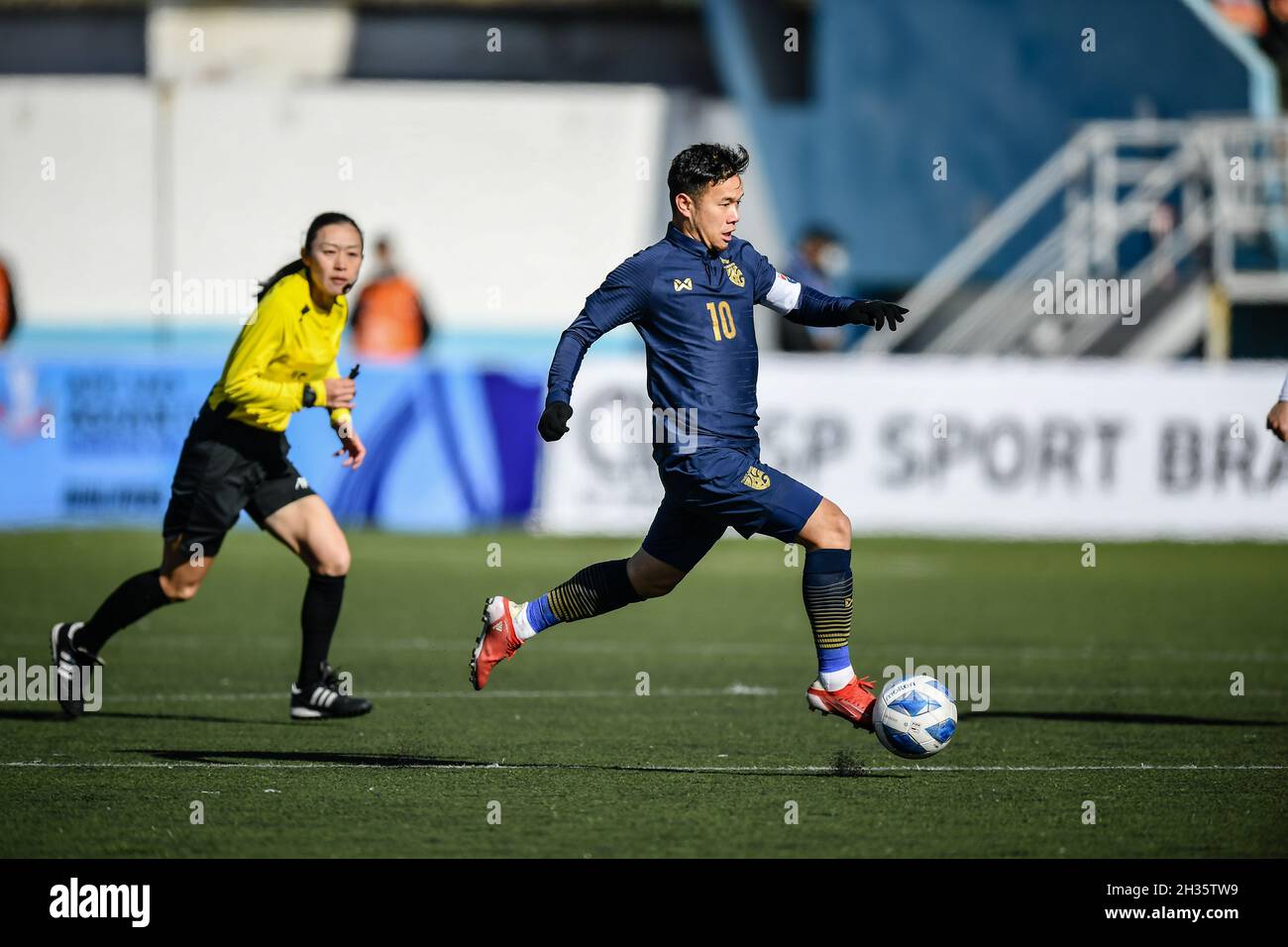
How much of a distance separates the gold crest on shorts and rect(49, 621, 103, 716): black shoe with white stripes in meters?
3.30

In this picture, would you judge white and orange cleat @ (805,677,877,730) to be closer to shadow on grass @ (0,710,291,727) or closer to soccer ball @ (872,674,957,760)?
soccer ball @ (872,674,957,760)

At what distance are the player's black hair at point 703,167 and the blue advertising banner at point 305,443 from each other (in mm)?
11138

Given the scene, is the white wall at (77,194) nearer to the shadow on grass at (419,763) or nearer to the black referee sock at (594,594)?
the shadow on grass at (419,763)

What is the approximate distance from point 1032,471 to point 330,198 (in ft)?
45.4

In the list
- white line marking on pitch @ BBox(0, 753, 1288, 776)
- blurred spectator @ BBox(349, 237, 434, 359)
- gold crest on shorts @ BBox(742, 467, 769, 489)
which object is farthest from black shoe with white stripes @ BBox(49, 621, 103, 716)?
blurred spectator @ BBox(349, 237, 434, 359)

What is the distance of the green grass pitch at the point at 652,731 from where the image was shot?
Result: 6.76 metres

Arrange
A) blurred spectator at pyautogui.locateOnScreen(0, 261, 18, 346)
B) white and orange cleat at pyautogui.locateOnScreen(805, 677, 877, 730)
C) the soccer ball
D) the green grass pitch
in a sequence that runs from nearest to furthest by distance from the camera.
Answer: the green grass pitch → the soccer ball → white and orange cleat at pyautogui.locateOnScreen(805, 677, 877, 730) → blurred spectator at pyautogui.locateOnScreen(0, 261, 18, 346)

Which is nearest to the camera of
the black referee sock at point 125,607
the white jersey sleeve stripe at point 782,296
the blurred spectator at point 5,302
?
the white jersey sleeve stripe at point 782,296

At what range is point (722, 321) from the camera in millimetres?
8070

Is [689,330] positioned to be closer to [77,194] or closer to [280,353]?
[280,353]

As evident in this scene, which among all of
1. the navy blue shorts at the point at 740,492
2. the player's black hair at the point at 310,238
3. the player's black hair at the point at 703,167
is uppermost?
the player's black hair at the point at 703,167

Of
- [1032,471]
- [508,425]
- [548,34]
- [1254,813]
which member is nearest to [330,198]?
[548,34]

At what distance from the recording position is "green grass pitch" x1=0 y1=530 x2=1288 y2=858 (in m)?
6.76

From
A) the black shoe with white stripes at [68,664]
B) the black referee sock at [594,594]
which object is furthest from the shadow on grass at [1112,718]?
the black shoe with white stripes at [68,664]
